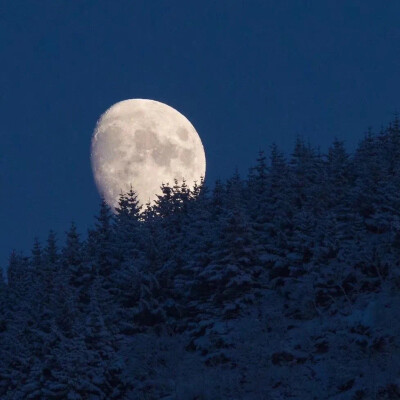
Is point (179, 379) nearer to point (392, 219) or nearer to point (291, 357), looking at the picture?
point (291, 357)

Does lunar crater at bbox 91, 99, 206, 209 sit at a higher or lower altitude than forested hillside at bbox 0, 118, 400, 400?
higher

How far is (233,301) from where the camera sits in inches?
1828

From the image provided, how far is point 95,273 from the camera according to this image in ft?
185

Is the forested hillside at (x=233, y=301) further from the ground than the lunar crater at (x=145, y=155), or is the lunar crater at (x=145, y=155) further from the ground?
the lunar crater at (x=145, y=155)

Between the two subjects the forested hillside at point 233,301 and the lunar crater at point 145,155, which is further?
the lunar crater at point 145,155

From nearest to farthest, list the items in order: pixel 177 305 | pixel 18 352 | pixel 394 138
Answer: pixel 18 352, pixel 177 305, pixel 394 138

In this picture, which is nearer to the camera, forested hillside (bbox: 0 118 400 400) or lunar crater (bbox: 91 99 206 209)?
forested hillside (bbox: 0 118 400 400)

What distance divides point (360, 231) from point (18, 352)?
20121mm

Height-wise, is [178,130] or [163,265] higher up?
[178,130]

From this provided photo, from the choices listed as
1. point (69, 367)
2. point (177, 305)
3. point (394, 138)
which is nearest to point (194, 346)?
point (177, 305)

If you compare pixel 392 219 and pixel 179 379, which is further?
pixel 392 219

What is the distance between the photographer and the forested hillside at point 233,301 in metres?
36.9

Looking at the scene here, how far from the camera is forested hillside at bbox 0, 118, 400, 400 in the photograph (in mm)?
36938

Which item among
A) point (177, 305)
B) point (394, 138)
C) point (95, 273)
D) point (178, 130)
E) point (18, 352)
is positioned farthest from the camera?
point (178, 130)
